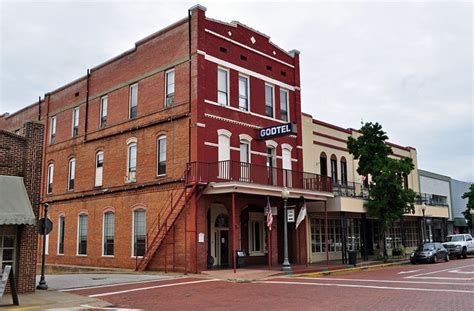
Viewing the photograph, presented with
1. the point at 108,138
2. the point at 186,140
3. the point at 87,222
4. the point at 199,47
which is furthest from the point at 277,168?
the point at 87,222

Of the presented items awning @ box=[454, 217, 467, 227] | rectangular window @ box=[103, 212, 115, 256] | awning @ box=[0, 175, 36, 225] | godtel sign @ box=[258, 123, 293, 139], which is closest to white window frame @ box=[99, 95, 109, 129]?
rectangular window @ box=[103, 212, 115, 256]

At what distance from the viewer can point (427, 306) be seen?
11.8 metres

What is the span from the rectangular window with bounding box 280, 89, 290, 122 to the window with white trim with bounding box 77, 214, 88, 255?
13.5 metres

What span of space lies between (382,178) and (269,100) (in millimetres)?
8680

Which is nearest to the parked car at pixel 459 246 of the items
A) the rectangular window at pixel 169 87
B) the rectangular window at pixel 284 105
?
the rectangular window at pixel 284 105

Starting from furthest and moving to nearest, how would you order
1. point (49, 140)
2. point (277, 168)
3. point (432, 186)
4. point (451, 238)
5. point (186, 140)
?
point (432, 186)
point (451, 238)
point (49, 140)
point (277, 168)
point (186, 140)

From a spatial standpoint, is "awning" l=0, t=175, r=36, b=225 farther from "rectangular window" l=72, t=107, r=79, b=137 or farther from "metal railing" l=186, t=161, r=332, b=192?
"rectangular window" l=72, t=107, r=79, b=137

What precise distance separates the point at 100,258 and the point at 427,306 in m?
20.4

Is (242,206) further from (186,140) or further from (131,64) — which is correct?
(131,64)

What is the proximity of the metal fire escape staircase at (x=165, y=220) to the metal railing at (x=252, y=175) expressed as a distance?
25.2 inches

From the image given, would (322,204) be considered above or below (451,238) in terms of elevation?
above

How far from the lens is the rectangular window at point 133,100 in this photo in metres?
27.8

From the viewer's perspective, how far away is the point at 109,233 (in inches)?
1091

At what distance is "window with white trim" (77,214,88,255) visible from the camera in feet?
97.0
